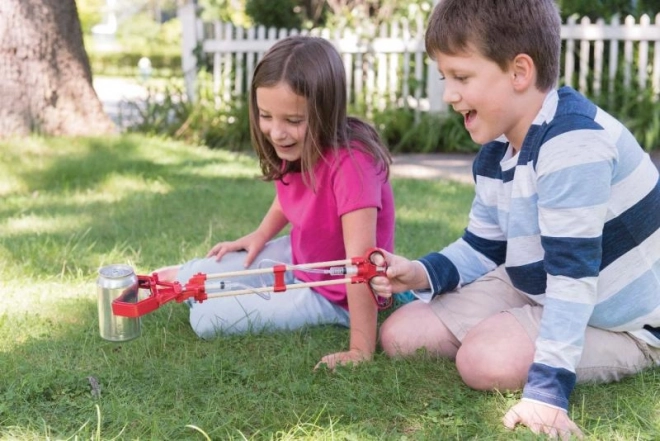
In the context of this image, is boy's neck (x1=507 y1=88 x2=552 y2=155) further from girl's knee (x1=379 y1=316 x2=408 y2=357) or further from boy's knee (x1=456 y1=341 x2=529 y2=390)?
girl's knee (x1=379 y1=316 x2=408 y2=357)

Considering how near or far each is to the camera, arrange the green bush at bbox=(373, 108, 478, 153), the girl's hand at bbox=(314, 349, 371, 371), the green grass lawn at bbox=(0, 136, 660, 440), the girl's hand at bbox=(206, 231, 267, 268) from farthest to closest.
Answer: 1. the green bush at bbox=(373, 108, 478, 153)
2. the girl's hand at bbox=(206, 231, 267, 268)
3. the girl's hand at bbox=(314, 349, 371, 371)
4. the green grass lawn at bbox=(0, 136, 660, 440)

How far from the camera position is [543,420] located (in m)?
2.16

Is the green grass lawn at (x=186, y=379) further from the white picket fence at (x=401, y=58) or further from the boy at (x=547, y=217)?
the white picket fence at (x=401, y=58)

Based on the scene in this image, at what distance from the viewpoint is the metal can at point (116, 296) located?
2.34 meters

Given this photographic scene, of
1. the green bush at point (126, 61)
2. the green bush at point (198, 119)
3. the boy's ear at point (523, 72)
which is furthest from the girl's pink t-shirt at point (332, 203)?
the green bush at point (126, 61)

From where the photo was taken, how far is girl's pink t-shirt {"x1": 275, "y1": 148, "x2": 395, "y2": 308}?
2.80 metres

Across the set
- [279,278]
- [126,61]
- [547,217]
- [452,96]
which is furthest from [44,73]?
[126,61]

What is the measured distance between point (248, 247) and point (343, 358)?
2.76 ft

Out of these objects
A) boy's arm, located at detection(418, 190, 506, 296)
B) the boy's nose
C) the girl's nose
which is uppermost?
the boy's nose

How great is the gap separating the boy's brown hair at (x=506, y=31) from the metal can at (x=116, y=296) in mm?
1062

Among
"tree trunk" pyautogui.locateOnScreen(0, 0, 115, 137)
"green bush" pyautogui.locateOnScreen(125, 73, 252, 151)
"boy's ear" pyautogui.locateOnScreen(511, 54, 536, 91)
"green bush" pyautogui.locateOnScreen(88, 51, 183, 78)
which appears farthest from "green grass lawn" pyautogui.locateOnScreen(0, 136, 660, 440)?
"green bush" pyautogui.locateOnScreen(88, 51, 183, 78)

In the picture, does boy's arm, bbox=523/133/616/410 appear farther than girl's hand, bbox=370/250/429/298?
No

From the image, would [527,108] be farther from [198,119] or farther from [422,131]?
[198,119]

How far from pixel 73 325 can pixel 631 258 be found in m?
1.86
